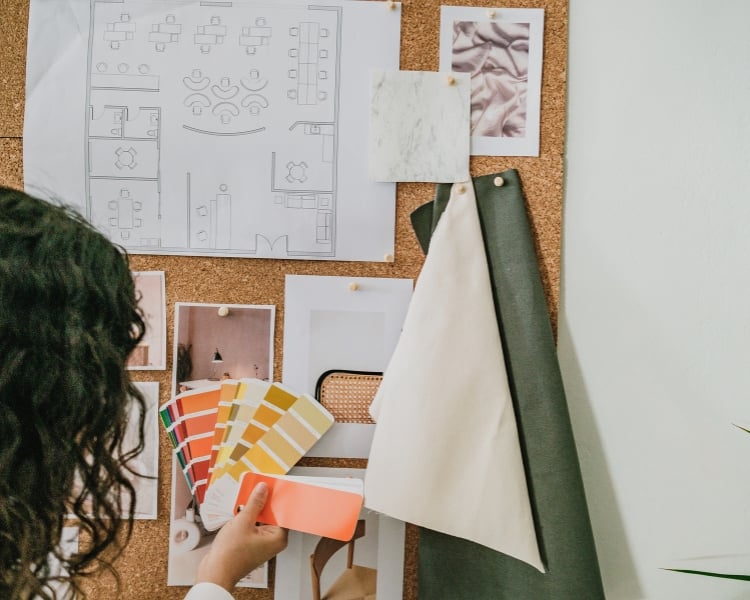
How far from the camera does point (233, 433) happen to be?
30.2 inches

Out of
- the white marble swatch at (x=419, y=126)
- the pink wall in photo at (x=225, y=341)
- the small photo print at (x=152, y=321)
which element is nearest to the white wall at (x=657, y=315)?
the white marble swatch at (x=419, y=126)

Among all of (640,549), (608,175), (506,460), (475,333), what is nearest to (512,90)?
(608,175)

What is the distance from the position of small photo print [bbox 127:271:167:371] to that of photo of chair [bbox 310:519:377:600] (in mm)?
318

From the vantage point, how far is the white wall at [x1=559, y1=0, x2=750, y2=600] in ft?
2.58

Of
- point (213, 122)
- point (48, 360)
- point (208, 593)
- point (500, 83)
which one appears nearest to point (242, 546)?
point (208, 593)

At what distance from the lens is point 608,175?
789 millimetres

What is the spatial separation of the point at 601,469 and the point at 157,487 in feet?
1.91

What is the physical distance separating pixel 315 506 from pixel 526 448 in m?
0.27

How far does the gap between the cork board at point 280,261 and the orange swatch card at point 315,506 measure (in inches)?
2.5

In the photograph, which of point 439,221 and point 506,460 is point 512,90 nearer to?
point 439,221

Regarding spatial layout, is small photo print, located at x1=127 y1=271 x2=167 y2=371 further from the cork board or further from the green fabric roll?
the green fabric roll

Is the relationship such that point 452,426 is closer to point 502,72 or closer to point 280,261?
point 280,261

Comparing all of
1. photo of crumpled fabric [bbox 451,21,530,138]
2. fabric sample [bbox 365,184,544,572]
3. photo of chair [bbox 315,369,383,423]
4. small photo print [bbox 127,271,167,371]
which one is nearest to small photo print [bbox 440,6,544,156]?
photo of crumpled fabric [bbox 451,21,530,138]

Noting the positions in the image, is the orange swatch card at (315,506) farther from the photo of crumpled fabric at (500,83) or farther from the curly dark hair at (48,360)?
the photo of crumpled fabric at (500,83)
